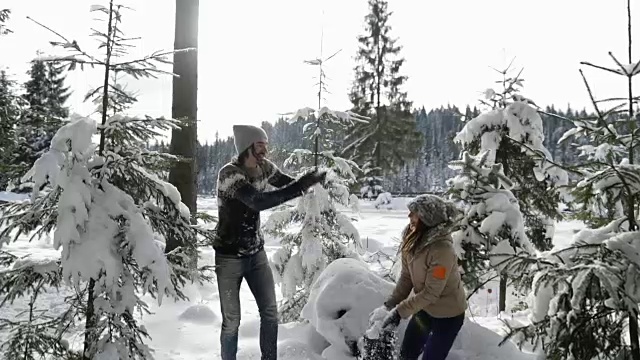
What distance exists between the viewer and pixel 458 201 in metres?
5.48

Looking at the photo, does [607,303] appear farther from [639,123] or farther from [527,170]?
[527,170]

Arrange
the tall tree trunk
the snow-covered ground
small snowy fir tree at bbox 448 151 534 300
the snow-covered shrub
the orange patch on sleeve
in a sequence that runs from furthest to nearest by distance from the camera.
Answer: the tall tree trunk → the snow-covered shrub → small snowy fir tree at bbox 448 151 534 300 → the snow-covered ground → the orange patch on sleeve

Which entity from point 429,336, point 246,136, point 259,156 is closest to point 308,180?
point 259,156

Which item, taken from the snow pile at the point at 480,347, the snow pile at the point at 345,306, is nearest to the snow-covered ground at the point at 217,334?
the snow pile at the point at 480,347

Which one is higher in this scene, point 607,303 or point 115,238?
point 115,238

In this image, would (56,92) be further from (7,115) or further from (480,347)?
(480,347)

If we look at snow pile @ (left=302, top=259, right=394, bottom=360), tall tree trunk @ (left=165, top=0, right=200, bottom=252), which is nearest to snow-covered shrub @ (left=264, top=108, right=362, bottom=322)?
snow pile @ (left=302, top=259, right=394, bottom=360)

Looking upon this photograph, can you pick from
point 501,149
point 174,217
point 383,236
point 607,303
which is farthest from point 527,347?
point 383,236

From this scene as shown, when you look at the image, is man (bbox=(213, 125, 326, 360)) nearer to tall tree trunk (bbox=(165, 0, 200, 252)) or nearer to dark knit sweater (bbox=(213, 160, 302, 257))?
dark knit sweater (bbox=(213, 160, 302, 257))

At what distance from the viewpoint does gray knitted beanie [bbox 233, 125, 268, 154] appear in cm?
353

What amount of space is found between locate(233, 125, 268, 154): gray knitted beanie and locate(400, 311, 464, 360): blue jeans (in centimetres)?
192


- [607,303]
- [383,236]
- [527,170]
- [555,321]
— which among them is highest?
[527,170]

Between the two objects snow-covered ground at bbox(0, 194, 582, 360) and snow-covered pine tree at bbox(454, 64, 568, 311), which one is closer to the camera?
snow-covered ground at bbox(0, 194, 582, 360)

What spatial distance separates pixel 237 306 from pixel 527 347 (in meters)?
3.14
